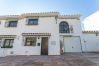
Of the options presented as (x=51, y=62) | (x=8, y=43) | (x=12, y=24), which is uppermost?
(x=12, y=24)

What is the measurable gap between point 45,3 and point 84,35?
29.4ft

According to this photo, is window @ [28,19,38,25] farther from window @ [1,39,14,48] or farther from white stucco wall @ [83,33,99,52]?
white stucco wall @ [83,33,99,52]

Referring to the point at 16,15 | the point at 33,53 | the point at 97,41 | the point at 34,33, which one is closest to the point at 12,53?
the point at 33,53

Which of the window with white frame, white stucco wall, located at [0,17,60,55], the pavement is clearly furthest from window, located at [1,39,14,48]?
the pavement

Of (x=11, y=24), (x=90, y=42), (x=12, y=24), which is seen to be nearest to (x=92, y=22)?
(x=90, y=42)

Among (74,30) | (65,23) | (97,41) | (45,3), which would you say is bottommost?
(97,41)

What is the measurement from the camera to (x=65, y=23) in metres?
19.5

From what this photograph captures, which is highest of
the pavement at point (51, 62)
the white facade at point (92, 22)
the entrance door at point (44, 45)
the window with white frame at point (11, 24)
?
the white facade at point (92, 22)

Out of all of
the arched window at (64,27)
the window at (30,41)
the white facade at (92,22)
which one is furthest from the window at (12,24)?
the white facade at (92,22)

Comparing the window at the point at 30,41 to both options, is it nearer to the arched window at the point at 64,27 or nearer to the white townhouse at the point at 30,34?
the white townhouse at the point at 30,34

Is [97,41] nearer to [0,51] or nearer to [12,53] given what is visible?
[12,53]

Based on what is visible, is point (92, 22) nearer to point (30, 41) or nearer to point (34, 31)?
point (34, 31)

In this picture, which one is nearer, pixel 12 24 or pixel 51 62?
pixel 51 62

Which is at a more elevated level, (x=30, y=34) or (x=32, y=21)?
(x=32, y=21)
